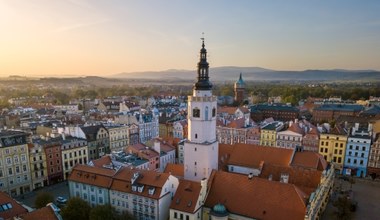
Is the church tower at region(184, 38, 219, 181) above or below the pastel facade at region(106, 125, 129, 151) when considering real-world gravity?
above

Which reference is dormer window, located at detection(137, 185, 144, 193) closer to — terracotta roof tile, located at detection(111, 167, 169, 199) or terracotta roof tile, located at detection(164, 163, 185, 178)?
terracotta roof tile, located at detection(111, 167, 169, 199)

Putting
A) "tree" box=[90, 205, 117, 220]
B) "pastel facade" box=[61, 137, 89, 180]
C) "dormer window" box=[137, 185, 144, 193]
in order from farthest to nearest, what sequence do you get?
1. "pastel facade" box=[61, 137, 89, 180]
2. "dormer window" box=[137, 185, 144, 193]
3. "tree" box=[90, 205, 117, 220]

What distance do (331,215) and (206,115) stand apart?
2832 cm

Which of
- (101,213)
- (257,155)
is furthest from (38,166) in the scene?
(257,155)

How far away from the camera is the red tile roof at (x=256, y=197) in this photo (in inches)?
1427

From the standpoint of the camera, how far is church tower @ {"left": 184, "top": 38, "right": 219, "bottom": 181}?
4403 centimetres

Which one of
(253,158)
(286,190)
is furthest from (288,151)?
(286,190)

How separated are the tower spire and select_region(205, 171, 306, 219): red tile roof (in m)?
13.1

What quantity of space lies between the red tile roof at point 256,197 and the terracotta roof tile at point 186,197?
8.00ft

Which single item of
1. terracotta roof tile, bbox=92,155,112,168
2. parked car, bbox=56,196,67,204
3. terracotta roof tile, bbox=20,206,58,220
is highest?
terracotta roof tile, bbox=20,206,58,220

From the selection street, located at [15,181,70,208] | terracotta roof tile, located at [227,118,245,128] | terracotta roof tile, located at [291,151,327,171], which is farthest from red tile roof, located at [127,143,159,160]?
terracotta roof tile, located at [227,118,245,128]

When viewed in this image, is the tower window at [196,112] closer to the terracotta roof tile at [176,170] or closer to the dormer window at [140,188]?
the terracotta roof tile at [176,170]

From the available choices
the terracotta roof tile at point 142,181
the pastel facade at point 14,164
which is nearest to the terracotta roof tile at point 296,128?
the terracotta roof tile at point 142,181

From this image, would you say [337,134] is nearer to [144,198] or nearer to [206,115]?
[206,115]
